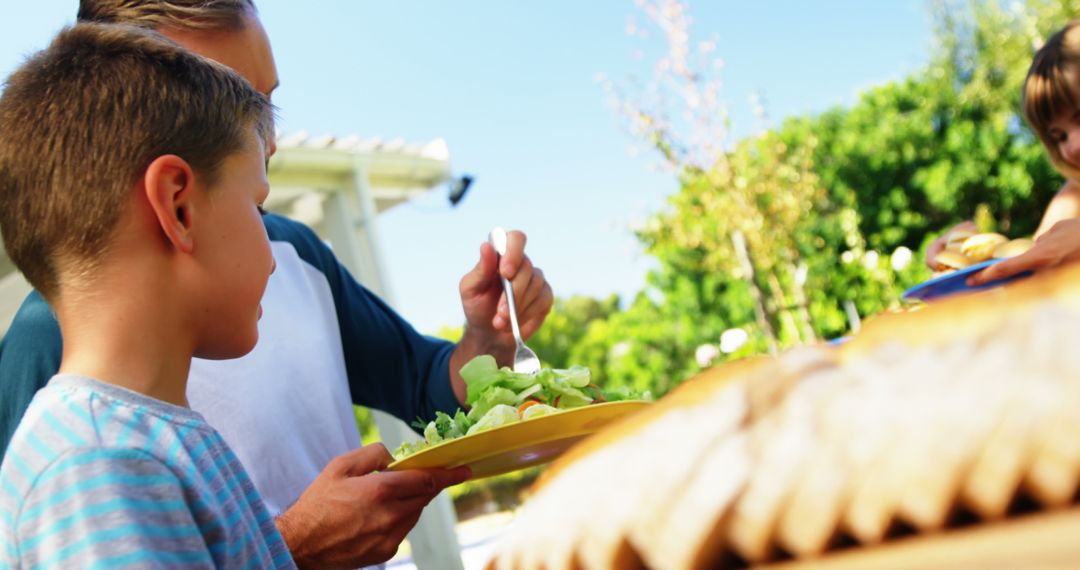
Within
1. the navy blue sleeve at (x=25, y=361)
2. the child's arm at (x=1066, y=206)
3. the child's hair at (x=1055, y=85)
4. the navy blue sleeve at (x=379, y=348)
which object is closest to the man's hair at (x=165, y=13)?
the navy blue sleeve at (x=379, y=348)

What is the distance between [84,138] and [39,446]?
49cm

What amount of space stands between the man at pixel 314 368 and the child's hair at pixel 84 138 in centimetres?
43

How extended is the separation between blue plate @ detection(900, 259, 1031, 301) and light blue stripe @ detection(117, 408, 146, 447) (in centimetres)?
169

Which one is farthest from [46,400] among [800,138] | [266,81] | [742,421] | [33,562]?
[800,138]

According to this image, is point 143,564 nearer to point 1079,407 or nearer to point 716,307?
point 1079,407

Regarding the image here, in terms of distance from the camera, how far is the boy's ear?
1335mm

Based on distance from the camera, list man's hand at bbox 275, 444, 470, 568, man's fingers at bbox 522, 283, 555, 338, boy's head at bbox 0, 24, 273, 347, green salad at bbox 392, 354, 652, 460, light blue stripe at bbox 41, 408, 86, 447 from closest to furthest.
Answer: light blue stripe at bbox 41, 408, 86, 447, boy's head at bbox 0, 24, 273, 347, man's hand at bbox 275, 444, 470, 568, green salad at bbox 392, 354, 652, 460, man's fingers at bbox 522, 283, 555, 338

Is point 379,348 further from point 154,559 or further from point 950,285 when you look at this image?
point 154,559

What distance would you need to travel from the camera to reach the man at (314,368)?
5.29ft

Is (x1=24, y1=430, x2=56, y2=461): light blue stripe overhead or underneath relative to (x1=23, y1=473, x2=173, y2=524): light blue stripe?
overhead

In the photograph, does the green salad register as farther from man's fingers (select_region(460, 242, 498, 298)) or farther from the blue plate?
the blue plate

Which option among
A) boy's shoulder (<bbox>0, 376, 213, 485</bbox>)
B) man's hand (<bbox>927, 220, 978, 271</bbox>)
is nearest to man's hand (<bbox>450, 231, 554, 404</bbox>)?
boy's shoulder (<bbox>0, 376, 213, 485</bbox>)

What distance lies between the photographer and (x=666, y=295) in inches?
813

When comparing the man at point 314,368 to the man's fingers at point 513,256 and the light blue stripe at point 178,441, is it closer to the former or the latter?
the man's fingers at point 513,256
